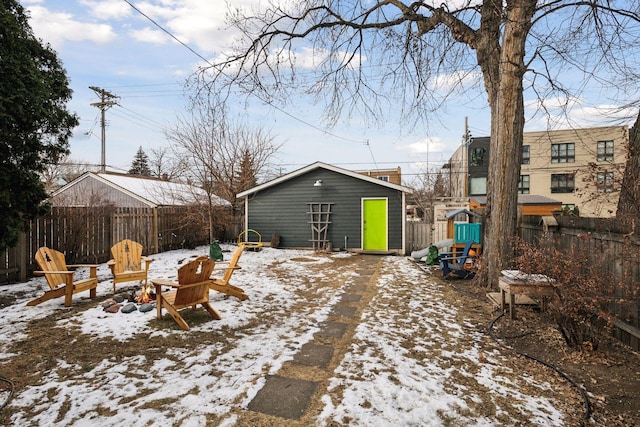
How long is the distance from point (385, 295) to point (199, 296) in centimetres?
324

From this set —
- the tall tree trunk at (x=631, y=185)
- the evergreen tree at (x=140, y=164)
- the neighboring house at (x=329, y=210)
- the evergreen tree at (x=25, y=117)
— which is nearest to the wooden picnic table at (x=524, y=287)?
the tall tree trunk at (x=631, y=185)

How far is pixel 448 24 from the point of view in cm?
639

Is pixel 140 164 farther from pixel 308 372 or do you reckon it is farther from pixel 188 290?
pixel 308 372

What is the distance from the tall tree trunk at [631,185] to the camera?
3424 millimetres

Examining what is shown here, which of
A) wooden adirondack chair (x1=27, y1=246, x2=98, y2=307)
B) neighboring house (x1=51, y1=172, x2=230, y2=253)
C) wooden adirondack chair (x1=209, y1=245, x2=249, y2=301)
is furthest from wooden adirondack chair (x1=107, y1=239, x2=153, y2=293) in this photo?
neighboring house (x1=51, y1=172, x2=230, y2=253)

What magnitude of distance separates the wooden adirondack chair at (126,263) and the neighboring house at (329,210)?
Answer: 7506 millimetres

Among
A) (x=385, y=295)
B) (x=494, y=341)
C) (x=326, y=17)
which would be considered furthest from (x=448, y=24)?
(x=494, y=341)

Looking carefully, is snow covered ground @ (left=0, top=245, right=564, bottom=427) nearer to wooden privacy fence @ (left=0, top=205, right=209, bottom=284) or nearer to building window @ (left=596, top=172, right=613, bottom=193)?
wooden privacy fence @ (left=0, top=205, right=209, bottom=284)

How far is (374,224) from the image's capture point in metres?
12.4

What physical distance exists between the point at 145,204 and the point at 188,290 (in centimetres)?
1257

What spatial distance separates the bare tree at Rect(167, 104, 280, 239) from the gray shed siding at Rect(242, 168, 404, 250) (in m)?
1.64

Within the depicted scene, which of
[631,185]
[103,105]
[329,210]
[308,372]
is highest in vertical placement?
[103,105]

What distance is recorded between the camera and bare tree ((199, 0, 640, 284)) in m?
5.76

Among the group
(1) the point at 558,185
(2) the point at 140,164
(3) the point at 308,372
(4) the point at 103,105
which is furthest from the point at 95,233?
(2) the point at 140,164
